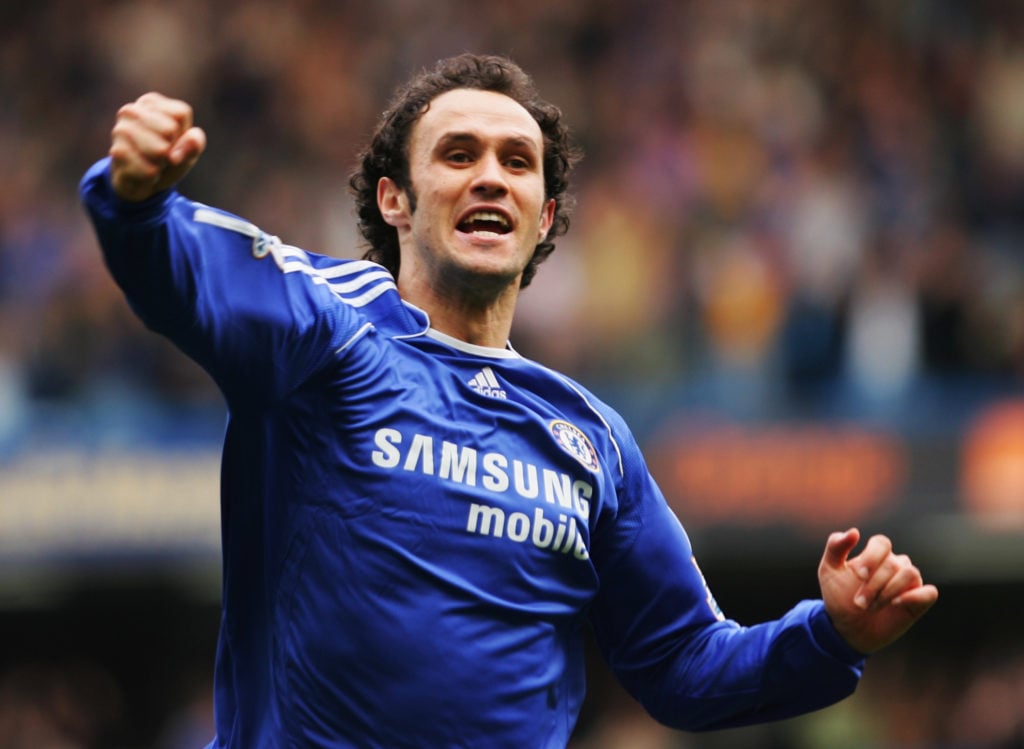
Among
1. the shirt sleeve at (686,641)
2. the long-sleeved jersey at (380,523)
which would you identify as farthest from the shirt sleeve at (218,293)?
the shirt sleeve at (686,641)

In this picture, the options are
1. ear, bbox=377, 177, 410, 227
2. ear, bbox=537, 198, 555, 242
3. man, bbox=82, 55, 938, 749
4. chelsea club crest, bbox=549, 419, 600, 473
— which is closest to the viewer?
man, bbox=82, 55, 938, 749

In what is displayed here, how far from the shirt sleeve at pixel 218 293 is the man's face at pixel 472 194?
0.49 metres

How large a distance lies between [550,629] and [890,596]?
76cm

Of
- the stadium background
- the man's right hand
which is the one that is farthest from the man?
the stadium background

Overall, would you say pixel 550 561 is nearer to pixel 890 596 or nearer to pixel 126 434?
pixel 890 596

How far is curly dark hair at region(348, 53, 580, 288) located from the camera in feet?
13.5

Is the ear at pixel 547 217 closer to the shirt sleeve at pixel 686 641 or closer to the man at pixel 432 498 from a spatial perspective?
the man at pixel 432 498

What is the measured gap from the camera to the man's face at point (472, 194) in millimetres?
3840

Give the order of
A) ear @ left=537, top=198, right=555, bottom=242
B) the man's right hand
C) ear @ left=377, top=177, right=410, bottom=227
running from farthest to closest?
ear @ left=537, top=198, right=555, bottom=242, ear @ left=377, top=177, right=410, bottom=227, the man's right hand

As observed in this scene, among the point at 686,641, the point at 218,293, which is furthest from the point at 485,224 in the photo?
the point at 686,641

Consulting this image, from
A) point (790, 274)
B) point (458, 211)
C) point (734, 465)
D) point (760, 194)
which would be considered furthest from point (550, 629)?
point (760, 194)

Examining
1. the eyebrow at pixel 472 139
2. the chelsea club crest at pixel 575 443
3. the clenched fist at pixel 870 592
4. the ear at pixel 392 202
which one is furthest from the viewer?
the ear at pixel 392 202

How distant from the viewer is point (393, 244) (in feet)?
14.0

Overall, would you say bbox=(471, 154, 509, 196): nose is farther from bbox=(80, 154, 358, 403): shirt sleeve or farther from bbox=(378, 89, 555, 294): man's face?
bbox=(80, 154, 358, 403): shirt sleeve
